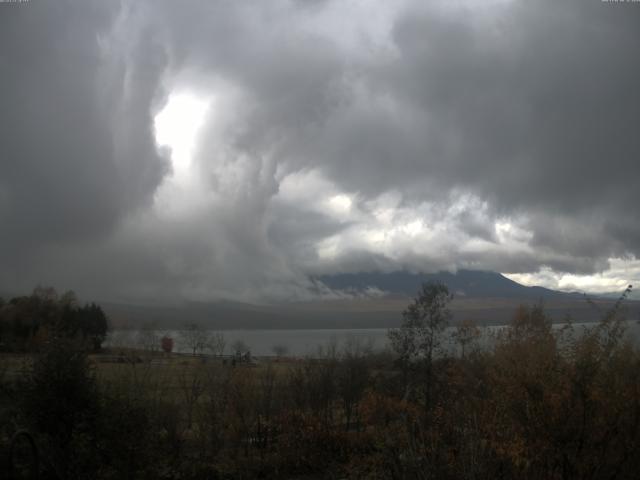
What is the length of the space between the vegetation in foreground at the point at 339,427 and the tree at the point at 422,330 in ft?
23.4

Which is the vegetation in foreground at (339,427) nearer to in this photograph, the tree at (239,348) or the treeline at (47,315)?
the tree at (239,348)

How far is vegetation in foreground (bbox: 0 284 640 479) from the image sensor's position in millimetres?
11172

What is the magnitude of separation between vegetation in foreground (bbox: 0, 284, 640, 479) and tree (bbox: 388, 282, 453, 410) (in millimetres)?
7147

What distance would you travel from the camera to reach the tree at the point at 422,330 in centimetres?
3956

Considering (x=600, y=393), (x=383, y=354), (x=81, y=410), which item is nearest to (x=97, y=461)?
(x=81, y=410)

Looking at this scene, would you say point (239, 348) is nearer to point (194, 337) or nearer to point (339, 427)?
point (194, 337)

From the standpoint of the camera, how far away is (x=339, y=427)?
27.8m

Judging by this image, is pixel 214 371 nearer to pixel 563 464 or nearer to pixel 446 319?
pixel 446 319

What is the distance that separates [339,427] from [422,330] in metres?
14.7

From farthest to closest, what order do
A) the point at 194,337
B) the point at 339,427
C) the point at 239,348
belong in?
the point at 194,337 → the point at 239,348 → the point at 339,427

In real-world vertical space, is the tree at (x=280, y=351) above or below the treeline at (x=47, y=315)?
below

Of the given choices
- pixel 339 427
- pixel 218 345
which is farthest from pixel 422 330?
pixel 218 345

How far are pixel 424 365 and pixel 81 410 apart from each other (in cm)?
2764

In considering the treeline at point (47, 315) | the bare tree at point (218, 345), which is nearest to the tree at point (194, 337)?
the bare tree at point (218, 345)
